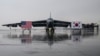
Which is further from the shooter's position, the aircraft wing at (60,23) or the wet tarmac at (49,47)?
the aircraft wing at (60,23)

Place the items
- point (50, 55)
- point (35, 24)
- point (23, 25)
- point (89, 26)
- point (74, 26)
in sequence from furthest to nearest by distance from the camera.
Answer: point (89, 26) → point (35, 24) → point (74, 26) → point (23, 25) → point (50, 55)

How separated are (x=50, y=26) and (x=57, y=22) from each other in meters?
5.78

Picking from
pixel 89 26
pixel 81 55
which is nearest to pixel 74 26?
pixel 89 26

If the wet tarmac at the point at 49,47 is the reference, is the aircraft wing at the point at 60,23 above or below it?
above

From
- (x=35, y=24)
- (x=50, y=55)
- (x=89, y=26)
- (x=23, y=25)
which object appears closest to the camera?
(x=50, y=55)

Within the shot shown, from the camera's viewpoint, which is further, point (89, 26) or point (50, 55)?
point (89, 26)

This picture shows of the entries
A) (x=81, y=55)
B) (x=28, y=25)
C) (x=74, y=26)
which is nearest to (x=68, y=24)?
(x=74, y=26)

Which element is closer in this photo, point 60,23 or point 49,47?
point 49,47

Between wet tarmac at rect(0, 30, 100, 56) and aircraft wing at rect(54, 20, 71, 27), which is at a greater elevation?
aircraft wing at rect(54, 20, 71, 27)

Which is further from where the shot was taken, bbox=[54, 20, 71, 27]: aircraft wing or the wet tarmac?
bbox=[54, 20, 71, 27]: aircraft wing

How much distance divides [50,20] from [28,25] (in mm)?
5947

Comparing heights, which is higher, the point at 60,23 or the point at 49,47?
the point at 60,23

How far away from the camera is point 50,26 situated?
5038cm

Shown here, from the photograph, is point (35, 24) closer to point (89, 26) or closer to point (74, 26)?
point (74, 26)
